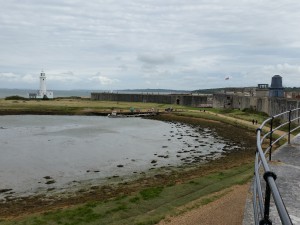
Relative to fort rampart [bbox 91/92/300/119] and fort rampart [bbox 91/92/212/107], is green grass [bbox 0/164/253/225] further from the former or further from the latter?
fort rampart [bbox 91/92/212/107]

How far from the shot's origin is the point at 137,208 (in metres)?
12.0

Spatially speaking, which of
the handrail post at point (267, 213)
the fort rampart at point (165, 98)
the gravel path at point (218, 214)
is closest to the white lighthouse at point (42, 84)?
the fort rampart at point (165, 98)

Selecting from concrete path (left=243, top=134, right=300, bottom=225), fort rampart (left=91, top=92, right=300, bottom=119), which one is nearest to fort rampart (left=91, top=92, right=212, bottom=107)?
fort rampart (left=91, top=92, right=300, bottom=119)

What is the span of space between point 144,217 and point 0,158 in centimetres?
1786

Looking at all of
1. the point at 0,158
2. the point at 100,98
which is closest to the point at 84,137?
the point at 0,158

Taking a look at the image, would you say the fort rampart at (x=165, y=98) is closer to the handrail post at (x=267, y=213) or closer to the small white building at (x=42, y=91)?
the small white building at (x=42, y=91)

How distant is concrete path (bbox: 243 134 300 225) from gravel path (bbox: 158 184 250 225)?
2134 mm

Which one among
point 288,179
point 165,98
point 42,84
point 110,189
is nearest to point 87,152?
point 110,189

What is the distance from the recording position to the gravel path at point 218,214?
9.15m

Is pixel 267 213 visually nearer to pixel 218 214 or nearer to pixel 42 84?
pixel 218 214

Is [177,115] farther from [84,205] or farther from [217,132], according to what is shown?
[84,205]

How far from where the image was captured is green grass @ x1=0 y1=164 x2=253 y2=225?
425 inches

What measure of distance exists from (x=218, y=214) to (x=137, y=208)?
337 cm

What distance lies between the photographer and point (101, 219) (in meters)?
11.0
